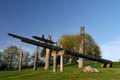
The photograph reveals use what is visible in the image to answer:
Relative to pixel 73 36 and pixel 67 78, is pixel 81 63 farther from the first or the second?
pixel 73 36

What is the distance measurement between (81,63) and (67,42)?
51.1 m

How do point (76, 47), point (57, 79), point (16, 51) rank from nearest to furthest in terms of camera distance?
point (57, 79) → point (76, 47) → point (16, 51)

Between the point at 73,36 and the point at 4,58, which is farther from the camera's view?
the point at 4,58

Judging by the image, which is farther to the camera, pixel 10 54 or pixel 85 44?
pixel 10 54

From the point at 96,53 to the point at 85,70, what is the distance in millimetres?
58728

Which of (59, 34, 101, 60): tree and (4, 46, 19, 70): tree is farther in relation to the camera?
(4, 46, 19, 70): tree

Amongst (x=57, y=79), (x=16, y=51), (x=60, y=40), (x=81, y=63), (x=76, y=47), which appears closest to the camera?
(x=57, y=79)

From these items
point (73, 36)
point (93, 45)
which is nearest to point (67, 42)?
point (73, 36)

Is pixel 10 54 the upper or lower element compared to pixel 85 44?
lower

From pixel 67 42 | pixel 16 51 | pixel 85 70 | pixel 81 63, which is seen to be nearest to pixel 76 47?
pixel 67 42

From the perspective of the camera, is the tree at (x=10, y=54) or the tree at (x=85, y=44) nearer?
the tree at (x=85, y=44)

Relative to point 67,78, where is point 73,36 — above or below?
above

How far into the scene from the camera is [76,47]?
284ft

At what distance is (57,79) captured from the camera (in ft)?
82.3
